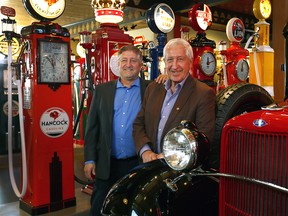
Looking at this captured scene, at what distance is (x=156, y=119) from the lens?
2535mm

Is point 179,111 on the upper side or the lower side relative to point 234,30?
lower

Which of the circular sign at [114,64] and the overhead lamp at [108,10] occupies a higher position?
the overhead lamp at [108,10]

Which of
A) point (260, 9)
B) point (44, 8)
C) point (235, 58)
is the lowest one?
point (235, 58)

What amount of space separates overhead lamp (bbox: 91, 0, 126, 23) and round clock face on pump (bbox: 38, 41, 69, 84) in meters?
1.44

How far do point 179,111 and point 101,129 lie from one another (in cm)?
83

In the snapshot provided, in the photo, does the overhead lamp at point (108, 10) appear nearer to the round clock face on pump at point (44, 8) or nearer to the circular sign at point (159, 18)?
the circular sign at point (159, 18)

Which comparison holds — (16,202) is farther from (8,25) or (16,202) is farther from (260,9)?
(260,9)

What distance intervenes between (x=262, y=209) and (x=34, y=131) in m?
2.80

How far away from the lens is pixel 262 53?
703cm

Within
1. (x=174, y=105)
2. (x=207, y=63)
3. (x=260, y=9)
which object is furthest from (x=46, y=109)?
(x=260, y=9)

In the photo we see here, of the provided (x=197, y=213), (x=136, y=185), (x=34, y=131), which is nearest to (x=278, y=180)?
(x=197, y=213)

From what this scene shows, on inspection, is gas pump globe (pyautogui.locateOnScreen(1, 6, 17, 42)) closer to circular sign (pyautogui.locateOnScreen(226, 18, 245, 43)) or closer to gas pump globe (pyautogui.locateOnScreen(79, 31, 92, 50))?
gas pump globe (pyautogui.locateOnScreen(79, 31, 92, 50))

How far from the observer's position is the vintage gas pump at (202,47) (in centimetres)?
638

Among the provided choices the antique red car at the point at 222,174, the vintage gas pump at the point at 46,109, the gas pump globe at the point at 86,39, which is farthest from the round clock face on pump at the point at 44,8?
the antique red car at the point at 222,174
